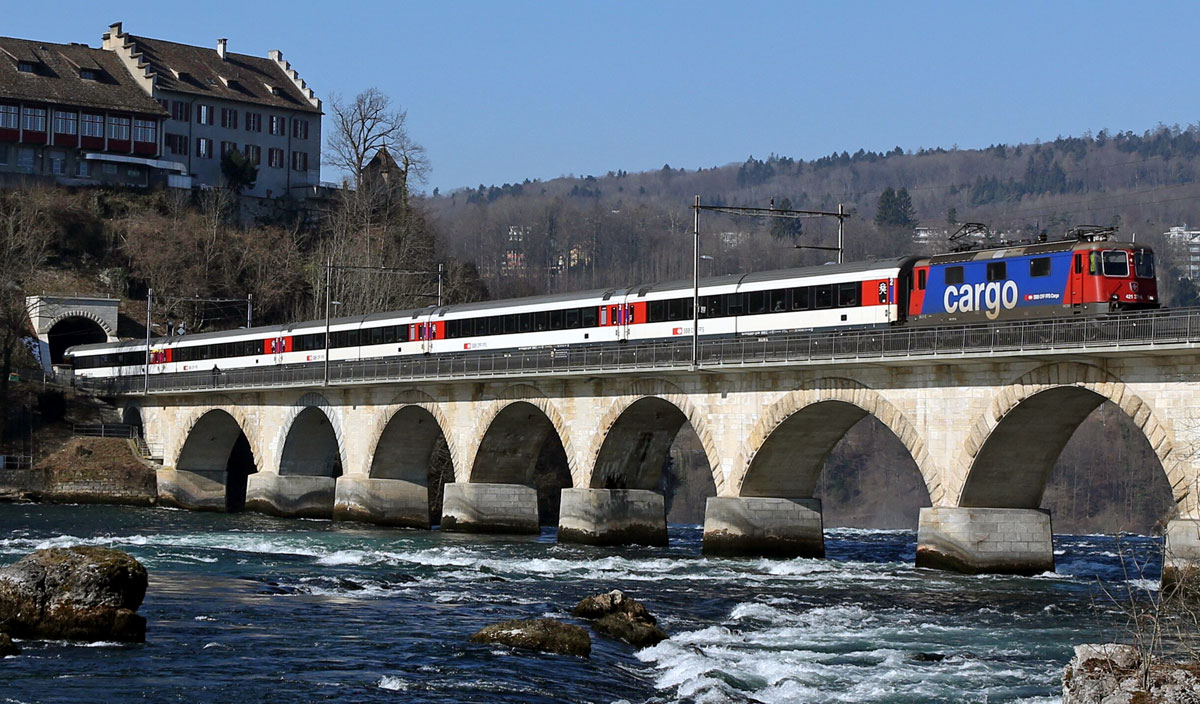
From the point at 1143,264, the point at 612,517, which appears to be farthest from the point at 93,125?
the point at 1143,264

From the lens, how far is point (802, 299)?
143 feet

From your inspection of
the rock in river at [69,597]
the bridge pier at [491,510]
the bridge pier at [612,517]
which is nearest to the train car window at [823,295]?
the bridge pier at [612,517]

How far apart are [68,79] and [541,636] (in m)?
82.2

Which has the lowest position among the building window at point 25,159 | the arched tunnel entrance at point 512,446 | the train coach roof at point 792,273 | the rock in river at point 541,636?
the rock in river at point 541,636

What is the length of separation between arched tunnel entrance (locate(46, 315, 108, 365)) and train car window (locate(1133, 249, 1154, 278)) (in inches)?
2685

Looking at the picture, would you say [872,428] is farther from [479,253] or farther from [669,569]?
[669,569]

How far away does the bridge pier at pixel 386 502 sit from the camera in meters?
60.1

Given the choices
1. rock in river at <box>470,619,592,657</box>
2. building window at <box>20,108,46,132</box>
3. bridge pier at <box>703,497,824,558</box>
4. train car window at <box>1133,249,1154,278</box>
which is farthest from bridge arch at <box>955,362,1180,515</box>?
building window at <box>20,108,46,132</box>

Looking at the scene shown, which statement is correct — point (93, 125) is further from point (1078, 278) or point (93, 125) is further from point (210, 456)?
point (1078, 278)

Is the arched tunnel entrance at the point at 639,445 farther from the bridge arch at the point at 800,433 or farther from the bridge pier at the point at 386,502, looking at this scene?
the bridge pier at the point at 386,502

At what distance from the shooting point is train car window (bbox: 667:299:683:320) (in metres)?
48.0

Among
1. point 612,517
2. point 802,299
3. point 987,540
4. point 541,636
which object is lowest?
point 541,636

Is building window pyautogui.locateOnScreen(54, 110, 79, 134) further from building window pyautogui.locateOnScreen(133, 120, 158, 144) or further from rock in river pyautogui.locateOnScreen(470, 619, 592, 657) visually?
rock in river pyautogui.locateOnScreen(470, 619, 592, 657)

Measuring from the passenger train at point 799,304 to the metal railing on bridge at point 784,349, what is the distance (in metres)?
0.74
